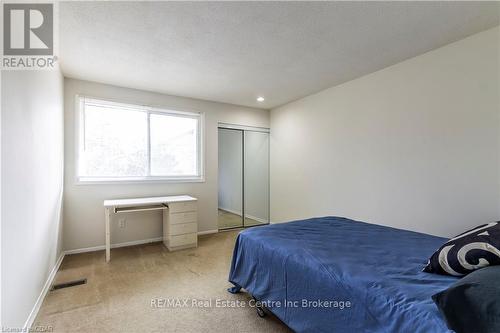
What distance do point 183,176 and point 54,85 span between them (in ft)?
7.12

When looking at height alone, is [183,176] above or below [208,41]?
below

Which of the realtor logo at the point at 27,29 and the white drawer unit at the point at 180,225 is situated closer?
the realtor logo at the point at 27,29

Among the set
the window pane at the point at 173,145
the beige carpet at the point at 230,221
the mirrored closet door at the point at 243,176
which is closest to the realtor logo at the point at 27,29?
the window pane at the point at 173,145

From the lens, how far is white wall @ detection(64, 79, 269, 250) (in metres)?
3.37

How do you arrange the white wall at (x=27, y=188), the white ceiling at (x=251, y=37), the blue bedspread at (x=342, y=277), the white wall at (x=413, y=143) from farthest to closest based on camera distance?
the white wall at (x=413, y=143)
the white ceiling at (x=251, y=37)
the white wall at (x=27, y=188)
the blue bedspread at (x=342, y=277)

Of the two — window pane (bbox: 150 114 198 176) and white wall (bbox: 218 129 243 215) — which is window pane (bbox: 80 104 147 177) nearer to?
window pane (bbox: 150 114 198 176)

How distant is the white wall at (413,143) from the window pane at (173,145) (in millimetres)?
2026

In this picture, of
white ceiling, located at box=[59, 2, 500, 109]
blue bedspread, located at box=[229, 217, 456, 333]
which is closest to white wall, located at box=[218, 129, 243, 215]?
white ceiling, located at box=[59, 2, 500, 109]

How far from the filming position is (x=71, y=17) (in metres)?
2.01

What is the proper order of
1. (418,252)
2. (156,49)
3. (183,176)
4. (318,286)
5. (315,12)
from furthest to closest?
(183,176) < (156,49) < (315,12) < (418,252) < (318,286)

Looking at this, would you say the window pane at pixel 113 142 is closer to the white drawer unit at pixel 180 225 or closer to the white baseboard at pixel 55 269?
the white drawer unit at pixel 180 225

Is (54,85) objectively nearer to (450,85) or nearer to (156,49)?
(156,49)

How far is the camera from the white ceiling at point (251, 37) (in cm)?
192

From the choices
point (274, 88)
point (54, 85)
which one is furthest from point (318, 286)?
point (54, 85)
